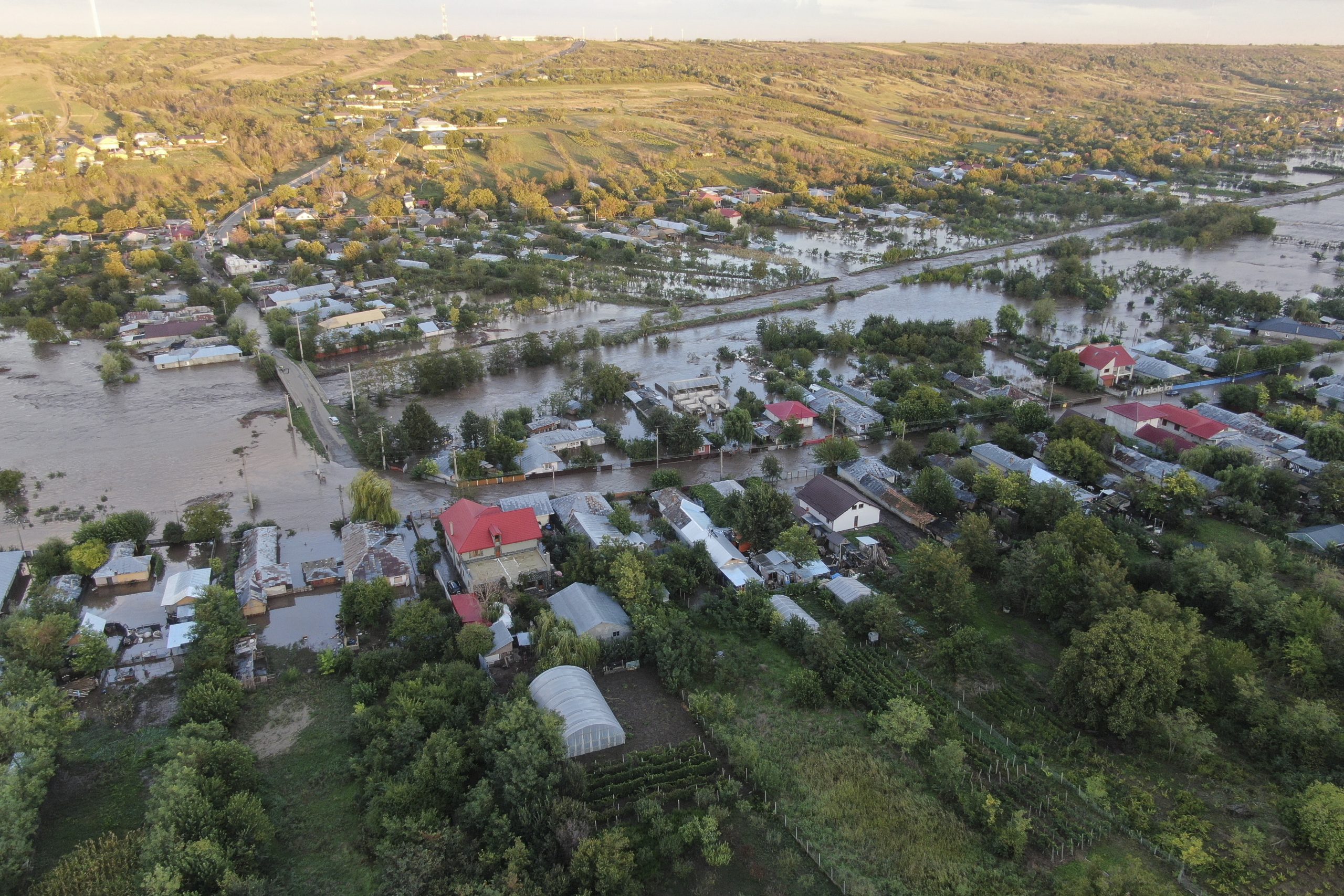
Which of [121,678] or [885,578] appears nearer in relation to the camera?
[121,678]

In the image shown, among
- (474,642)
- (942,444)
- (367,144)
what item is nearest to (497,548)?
(474,642)

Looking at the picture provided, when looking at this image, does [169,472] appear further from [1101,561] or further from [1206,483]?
[1206,483]

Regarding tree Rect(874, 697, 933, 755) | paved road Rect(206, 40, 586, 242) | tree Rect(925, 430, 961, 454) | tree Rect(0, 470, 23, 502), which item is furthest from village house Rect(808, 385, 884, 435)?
paved road Rect(206, 40, 586, 242)

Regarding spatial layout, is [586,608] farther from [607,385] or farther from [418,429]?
[607,385]

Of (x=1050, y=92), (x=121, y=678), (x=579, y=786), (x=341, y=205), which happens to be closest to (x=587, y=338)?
(x=121, y=678)

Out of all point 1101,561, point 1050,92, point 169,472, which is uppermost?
point 1050,92

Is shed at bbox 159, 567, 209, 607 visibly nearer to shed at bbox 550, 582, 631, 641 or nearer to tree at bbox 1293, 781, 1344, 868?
shed at bbox 550, 582, 631, 641

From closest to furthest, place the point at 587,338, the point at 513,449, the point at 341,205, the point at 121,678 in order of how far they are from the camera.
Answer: the point at 121,678 → the point at 513,449 → the point at 587,338 → the point at 341,205
